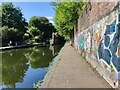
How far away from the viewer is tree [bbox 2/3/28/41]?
6880 cm

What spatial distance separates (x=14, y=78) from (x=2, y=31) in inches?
1338

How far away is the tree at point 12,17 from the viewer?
68800 mm

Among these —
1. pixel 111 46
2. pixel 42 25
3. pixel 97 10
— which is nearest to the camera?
pixel 111 46

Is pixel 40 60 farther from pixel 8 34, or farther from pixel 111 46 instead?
pixel 8 34

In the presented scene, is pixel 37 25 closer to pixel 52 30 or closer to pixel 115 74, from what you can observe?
pixel 52 30

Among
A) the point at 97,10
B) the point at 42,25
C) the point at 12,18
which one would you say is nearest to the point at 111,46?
the point at 97,10

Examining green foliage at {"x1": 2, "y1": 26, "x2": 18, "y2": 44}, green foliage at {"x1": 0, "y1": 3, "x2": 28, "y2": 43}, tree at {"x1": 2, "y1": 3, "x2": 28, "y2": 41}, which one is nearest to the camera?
green foliage at {"x1": 2, "y1": 26, "x2": 18, "y2": 44}

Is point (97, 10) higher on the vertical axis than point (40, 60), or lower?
higher

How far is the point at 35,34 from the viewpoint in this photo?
227 feet

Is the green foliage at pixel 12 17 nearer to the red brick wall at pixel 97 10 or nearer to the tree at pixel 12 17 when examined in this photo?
the tree at pixel 12 17

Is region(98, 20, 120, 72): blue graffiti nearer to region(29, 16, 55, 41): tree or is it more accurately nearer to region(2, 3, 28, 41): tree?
region(2, 3, 28, 41): tree

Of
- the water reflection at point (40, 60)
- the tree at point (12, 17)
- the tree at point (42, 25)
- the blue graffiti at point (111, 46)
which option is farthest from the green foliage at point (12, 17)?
the blue graffiti at point (111, 46)

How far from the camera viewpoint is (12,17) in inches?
2842

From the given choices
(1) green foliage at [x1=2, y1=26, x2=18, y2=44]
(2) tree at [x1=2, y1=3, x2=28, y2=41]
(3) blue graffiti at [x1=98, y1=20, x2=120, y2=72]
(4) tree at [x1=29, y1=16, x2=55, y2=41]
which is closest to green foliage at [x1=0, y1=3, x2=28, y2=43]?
(2) tree at [x1=2, y1=3, x2=28, y2=41]
